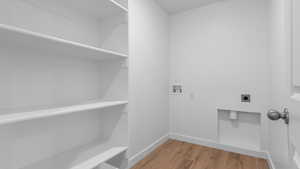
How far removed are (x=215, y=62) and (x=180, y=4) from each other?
3.68ft

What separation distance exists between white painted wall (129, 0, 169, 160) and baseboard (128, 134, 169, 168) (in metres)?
0.05

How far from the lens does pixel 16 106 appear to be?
0.90m

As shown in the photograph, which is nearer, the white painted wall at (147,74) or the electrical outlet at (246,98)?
the white painted wall at (147,74)

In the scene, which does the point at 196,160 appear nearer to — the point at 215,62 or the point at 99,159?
the point at 99,159

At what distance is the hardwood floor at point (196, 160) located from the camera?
1.68 m

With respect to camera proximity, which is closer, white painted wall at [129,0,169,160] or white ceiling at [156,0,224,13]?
white painted wall at [129,0,169,160]

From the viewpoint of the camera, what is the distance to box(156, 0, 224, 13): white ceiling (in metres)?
2.15

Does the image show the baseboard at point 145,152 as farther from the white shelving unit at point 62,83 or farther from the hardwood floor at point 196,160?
the white shelving unit at point 62,83

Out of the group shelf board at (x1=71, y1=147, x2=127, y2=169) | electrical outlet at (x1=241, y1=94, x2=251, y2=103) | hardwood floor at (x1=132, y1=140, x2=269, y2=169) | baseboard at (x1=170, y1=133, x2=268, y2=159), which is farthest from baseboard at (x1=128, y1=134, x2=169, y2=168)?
electrical outlet at (x1=241, y1=94, x2=251, y2=103)

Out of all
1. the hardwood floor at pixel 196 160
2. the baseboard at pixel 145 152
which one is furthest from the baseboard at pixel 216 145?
the baseboard at pixel 145 152

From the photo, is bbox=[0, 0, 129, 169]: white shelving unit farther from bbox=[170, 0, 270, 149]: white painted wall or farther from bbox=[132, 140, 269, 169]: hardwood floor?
bbox=[170, 0, 270, 149]: white painted wall

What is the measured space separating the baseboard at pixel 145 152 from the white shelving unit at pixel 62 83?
1.14 feet

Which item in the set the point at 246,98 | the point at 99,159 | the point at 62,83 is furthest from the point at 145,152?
the point at 246,98

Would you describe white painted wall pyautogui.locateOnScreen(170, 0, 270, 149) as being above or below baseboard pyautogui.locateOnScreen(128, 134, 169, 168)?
above
